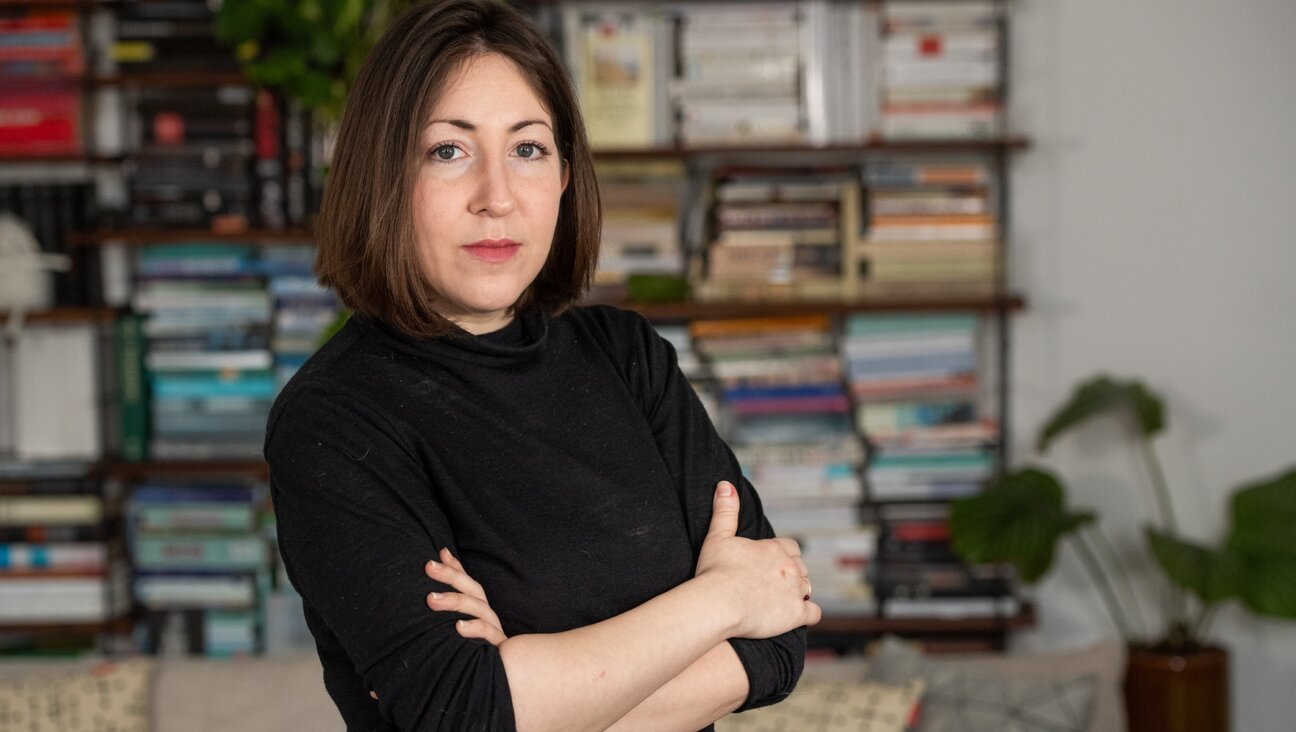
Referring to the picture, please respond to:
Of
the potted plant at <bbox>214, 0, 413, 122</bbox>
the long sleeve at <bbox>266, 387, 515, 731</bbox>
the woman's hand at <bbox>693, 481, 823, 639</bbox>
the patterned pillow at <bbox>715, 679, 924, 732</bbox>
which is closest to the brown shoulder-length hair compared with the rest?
the long sleeve at <bbox>266, 387, 515, 731</bbox>

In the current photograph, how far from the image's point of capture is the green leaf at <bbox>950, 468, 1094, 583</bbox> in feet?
9.91

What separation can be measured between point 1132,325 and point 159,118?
8.36 feet

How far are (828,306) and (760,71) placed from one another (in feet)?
2.01

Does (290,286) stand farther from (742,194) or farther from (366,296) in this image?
(366,296)

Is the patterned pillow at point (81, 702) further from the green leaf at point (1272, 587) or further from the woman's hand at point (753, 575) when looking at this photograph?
the green leaf at point (1272, 587)

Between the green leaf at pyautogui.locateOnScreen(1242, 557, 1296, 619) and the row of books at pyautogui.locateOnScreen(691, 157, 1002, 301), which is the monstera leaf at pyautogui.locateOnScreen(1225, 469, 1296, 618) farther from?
the row of books at pyautogui.locateOnScreen(691, 157, 1002, 301)

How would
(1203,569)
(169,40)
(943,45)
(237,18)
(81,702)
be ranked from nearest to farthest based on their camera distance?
(81,702) → (1203,569) → (237,18) → (943,45) → (169,40)

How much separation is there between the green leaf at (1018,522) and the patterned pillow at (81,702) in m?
1.80

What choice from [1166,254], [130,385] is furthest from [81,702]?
[1166,254]

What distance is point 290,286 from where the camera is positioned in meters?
3.43

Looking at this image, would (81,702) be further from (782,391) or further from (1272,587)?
(1272,587)

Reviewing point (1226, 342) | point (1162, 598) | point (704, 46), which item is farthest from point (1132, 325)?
point (704, 46)

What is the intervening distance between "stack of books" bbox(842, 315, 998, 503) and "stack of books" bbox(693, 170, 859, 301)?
6.4 inches

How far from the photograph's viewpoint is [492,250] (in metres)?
1.20
